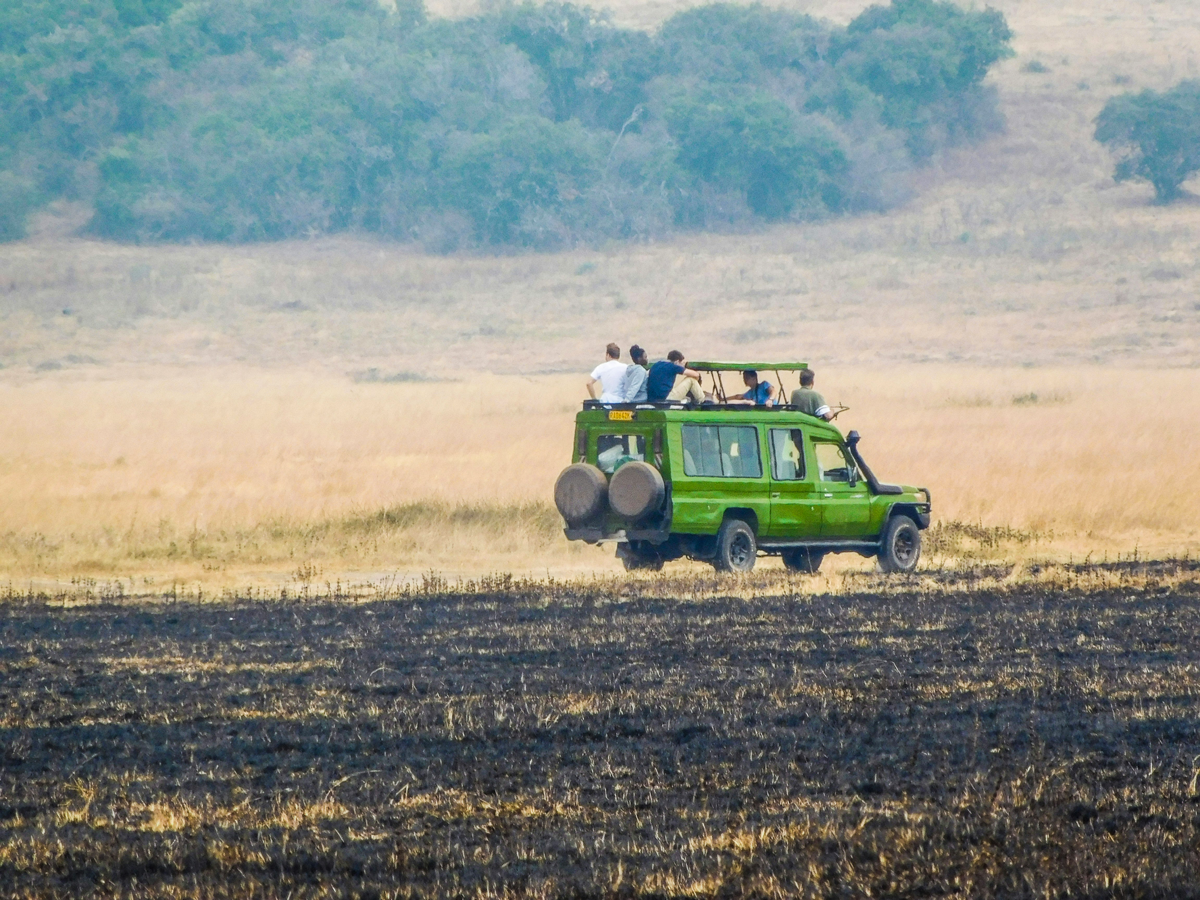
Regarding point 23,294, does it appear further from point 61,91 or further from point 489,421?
point 489,421

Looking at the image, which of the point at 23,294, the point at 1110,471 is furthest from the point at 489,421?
the point at 23,294

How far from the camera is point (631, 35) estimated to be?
9062 cm

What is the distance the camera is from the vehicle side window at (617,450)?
59.2 feet

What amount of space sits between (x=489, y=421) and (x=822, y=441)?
63.4 ft

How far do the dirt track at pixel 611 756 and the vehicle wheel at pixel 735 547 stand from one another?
302 cm

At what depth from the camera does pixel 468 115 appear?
84125 mm

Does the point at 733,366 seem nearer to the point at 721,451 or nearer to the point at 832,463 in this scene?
the point at 721,451

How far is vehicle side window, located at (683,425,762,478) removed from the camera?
58.2 ft

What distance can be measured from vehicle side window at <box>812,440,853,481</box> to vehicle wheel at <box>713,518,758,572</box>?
38.4 inches

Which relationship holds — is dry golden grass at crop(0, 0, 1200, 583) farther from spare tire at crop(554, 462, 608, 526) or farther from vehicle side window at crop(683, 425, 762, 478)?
vehicle side window at crop(683, 425, 762, 478)

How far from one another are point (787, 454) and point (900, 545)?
187 cm

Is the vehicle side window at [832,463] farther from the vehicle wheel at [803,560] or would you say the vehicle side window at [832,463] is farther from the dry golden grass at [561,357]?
the dry golden grass at [561,357]

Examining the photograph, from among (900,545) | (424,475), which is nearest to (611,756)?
(900,545)

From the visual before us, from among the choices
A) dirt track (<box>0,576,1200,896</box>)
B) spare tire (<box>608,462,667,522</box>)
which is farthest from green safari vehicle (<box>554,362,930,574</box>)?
dirt track (<box>0,576,1200,896</box>)
